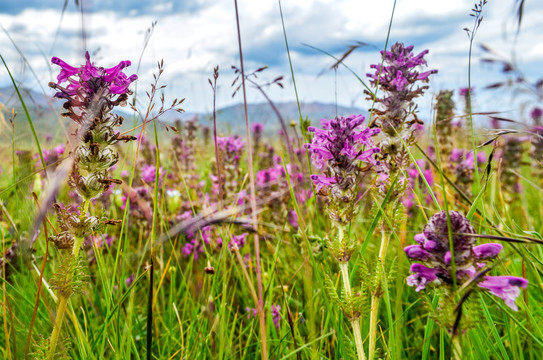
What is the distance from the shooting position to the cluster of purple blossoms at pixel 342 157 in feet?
5.53

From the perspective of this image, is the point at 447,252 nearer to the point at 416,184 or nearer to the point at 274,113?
the point at 274,113

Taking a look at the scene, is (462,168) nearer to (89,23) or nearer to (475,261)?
(475,261)

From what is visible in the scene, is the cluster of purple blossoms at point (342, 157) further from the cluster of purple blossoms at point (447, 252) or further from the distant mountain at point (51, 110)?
the cluster of purple blossoms at point (447, 252)

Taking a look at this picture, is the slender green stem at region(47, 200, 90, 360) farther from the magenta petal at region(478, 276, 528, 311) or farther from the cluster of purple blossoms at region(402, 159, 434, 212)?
the cluster of purple blossoms at region(402, 159, 434, 212)

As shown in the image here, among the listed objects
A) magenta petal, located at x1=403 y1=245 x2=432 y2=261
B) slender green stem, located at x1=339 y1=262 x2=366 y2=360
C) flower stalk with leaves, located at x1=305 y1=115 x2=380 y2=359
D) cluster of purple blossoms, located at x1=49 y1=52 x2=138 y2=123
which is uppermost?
cluster of purple blossoms, located at x1=49 y1=52 x2=138 y2=123

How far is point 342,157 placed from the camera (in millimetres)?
1697

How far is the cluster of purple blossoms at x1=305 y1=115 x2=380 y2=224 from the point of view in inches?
66.4

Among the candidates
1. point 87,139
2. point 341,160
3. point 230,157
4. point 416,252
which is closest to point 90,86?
point 87,139

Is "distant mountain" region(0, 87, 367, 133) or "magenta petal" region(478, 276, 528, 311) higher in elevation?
"distant mountain" region(0, 87, 367, 133)

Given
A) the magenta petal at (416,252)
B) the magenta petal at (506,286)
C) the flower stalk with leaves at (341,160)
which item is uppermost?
the flower stalk with leaves at (341,160)

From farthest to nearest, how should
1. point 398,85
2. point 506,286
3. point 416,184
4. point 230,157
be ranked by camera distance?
point 230,157, point 416,184, point 398,85, point 506,286

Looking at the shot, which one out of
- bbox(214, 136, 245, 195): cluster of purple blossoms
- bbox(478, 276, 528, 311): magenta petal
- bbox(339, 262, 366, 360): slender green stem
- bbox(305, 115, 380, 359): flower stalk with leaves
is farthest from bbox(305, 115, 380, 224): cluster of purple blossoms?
bbox(214, 136, 245, 195): cluster of purple blossoms

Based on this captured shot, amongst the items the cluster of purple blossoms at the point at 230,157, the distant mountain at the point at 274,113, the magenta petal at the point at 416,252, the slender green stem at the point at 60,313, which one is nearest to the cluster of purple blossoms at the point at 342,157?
the distant mountain at the point at 274,113

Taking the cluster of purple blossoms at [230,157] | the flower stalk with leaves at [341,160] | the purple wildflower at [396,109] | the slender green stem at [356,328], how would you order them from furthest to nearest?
the cluster of purple blossoms at [230,157], the purple wildflower at [396,109], the flower stalk with leaves at [341,160], the slender green stem at [356,328]
